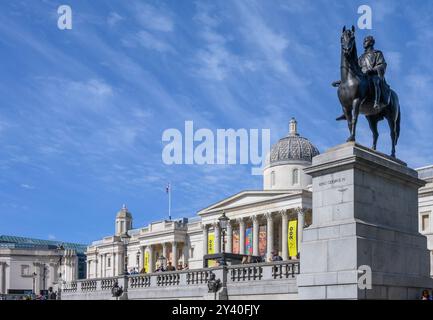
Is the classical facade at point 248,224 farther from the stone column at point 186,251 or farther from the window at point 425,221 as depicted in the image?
the window at point 425,221

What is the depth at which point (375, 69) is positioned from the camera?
81.0 ft

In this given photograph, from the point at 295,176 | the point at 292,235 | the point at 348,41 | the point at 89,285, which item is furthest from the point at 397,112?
the point at 295,176

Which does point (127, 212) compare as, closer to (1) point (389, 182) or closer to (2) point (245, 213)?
(2) point (245, 213)

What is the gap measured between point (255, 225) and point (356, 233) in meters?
83.4

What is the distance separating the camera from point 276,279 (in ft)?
85.6

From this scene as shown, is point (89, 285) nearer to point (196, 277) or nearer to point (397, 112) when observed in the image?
point (196, 277)

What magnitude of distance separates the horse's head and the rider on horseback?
1.21 metres

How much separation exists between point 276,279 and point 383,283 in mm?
5182

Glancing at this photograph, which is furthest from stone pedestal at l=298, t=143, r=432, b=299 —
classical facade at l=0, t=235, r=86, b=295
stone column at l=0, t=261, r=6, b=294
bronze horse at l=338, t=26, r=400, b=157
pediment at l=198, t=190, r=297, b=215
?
stone column at l=0, t=261, r=6, b=294

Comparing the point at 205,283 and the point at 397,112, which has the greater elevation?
the point at 397,112

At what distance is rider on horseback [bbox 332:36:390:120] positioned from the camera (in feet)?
79.6

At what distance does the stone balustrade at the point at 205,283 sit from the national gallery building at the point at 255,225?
44790 millimetres
